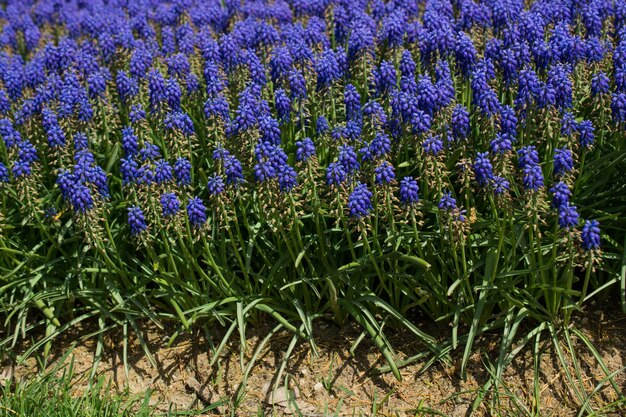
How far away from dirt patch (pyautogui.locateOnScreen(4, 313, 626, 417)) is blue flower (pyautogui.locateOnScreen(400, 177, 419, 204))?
1.30 m

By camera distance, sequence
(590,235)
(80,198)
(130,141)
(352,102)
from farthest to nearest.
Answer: (352,102)
(130,141)
(80,198)
(590,235)

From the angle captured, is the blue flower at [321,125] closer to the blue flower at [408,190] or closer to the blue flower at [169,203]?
the blue flower at [408,190]

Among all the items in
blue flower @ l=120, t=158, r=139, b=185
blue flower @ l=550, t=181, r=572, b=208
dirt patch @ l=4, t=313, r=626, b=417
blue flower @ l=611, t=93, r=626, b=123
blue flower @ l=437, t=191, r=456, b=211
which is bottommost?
dirt patch @ l=4, t=313, r=626, b=417

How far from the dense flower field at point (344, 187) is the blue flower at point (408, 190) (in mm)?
15

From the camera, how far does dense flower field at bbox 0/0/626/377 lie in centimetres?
537

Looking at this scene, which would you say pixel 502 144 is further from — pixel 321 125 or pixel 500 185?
pixel 321 125

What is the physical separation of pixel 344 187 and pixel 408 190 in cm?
62

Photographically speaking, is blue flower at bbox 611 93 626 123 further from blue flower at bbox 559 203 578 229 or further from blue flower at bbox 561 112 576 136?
blue flower at bbox 559 203 578 229

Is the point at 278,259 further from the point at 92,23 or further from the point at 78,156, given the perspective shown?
the point at 92,23

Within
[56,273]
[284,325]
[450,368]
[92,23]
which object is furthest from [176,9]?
[450,368]

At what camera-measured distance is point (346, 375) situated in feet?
19.2

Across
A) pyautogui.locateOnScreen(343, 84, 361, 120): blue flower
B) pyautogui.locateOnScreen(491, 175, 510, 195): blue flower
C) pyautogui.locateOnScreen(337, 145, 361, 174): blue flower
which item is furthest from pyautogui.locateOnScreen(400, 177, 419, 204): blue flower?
pyautogui.locateOnScreen(343, 84, 361, 120): blue flower

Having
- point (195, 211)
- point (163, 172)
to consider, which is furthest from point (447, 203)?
point (163, 172)

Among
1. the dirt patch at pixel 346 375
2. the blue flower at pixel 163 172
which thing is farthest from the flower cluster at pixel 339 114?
the dirt patch at pixel 346 375
